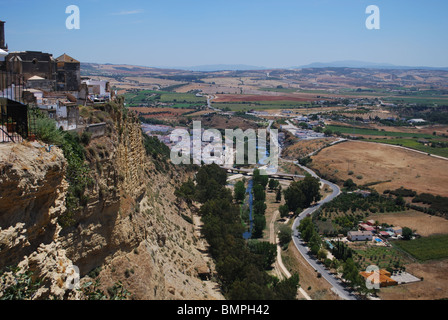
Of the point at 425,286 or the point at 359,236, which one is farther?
the point at 359,236

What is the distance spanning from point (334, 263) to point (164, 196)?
47.9 feet

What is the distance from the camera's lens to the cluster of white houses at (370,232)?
40375 millimetres

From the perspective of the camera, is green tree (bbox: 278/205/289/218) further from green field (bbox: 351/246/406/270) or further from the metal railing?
the metal railing

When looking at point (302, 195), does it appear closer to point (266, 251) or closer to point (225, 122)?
point (266, 251)

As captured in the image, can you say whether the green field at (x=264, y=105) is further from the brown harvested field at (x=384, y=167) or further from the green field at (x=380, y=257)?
the green field at (x=380, y=257)

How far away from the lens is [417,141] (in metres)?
87.6

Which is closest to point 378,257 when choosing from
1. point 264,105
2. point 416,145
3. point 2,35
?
point 2,35

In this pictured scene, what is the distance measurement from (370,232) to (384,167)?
97.0 ft

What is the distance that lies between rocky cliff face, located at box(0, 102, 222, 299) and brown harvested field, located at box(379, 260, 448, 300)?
47.5 feet

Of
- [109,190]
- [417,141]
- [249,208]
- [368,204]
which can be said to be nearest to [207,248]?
[109,190]

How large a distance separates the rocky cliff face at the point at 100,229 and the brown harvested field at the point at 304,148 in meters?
53.1

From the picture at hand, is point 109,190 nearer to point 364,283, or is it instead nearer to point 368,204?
point 364,283

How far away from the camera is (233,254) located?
25734 mm

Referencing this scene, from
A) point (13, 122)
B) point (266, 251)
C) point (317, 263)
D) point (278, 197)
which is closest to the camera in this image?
point (13, 122)
